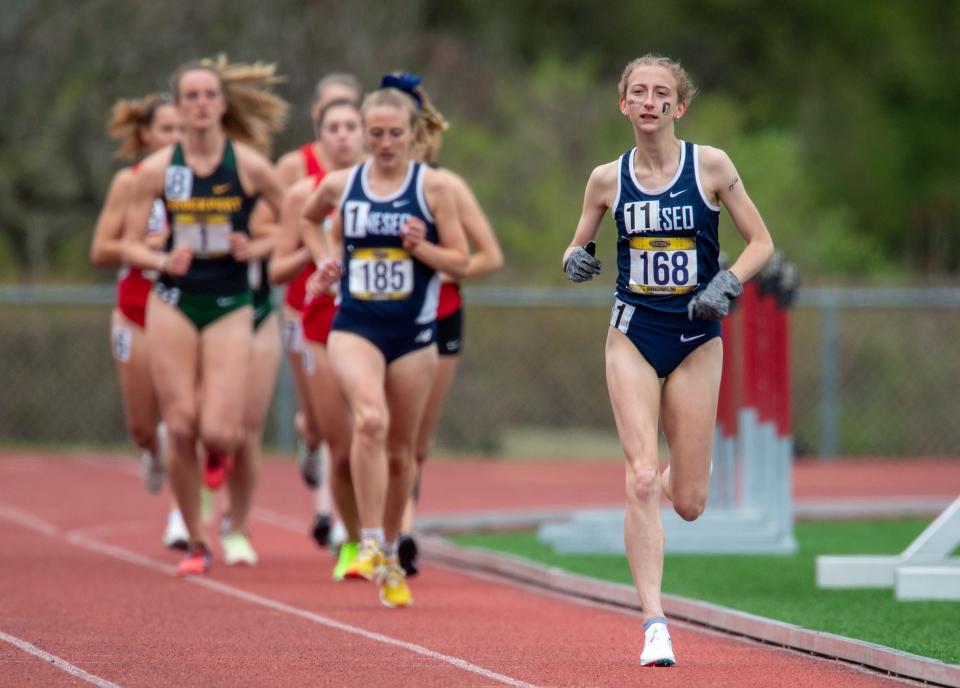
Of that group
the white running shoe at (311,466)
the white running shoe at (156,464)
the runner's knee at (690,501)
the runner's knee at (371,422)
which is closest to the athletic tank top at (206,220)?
the runner's knee at (371,422)

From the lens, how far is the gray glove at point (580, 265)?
324 inches

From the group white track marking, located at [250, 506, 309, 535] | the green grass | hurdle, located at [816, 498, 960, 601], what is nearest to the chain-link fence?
white track marking, located at [250, 506, 309, 535]

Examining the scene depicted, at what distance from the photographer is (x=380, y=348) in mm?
10094

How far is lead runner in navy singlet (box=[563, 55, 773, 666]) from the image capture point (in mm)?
8180

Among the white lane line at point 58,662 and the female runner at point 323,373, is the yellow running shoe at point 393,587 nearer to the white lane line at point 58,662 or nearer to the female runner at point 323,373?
the female runner at point 323,373

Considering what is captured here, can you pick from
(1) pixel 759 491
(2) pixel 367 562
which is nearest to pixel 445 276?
(2) pixel 367 562

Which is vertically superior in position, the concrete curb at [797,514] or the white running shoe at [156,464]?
the white running shoe at [156,464]

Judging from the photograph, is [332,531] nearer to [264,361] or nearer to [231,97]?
[264,361]

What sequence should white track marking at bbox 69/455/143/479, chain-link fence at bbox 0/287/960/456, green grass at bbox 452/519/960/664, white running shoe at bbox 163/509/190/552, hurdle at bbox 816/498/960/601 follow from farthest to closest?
chain-link fence at bbox 0/287/960/456, white track marking at bbox 69/455/143/479, white running shoe at bbox 163/509/190/552, hurdle at bbox 816/498/960/601, green grass at bbox 452/519/960/664

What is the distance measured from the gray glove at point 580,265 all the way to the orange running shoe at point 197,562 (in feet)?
12.7

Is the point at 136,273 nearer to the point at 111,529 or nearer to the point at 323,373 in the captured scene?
the point at 323,373

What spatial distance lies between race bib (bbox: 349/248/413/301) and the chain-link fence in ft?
40.4

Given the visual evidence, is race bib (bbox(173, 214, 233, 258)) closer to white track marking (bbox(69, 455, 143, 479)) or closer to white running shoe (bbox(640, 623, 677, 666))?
white running shoe (bbox(640, 623, 677, 666))

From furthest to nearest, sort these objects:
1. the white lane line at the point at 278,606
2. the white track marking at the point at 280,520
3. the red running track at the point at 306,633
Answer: the white track marking at the point at 280,520 < the white lane line at the point at 278,606 < the red running track at the point at 306,633
